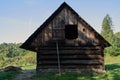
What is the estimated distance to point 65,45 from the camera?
2428cm

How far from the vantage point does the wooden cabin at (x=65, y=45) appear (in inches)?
951

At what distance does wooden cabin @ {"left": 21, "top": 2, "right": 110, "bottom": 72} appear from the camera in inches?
951

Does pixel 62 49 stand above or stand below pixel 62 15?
below

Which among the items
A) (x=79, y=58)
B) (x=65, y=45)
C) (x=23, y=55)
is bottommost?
(x=79, y=58)

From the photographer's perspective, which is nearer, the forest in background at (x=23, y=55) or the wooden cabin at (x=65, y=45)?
the wooden cabin at (x=65, y=45)

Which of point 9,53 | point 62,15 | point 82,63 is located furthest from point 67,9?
point 9,53

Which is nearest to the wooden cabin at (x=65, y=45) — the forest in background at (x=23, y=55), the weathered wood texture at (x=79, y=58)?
the weathered wood texture at (x=79, y=58)

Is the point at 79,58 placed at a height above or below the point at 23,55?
below

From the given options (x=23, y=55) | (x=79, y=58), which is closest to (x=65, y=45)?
(x=79, y=58)

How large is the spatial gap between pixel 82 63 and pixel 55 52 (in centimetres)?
232

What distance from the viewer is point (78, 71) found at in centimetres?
2414

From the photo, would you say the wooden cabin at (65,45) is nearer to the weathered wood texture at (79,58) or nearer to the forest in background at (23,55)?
the weathered wood texture at (79,58)

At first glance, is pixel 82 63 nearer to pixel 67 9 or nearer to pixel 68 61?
pixel 68 61

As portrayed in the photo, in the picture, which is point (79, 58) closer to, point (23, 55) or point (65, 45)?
point (65, 45)
